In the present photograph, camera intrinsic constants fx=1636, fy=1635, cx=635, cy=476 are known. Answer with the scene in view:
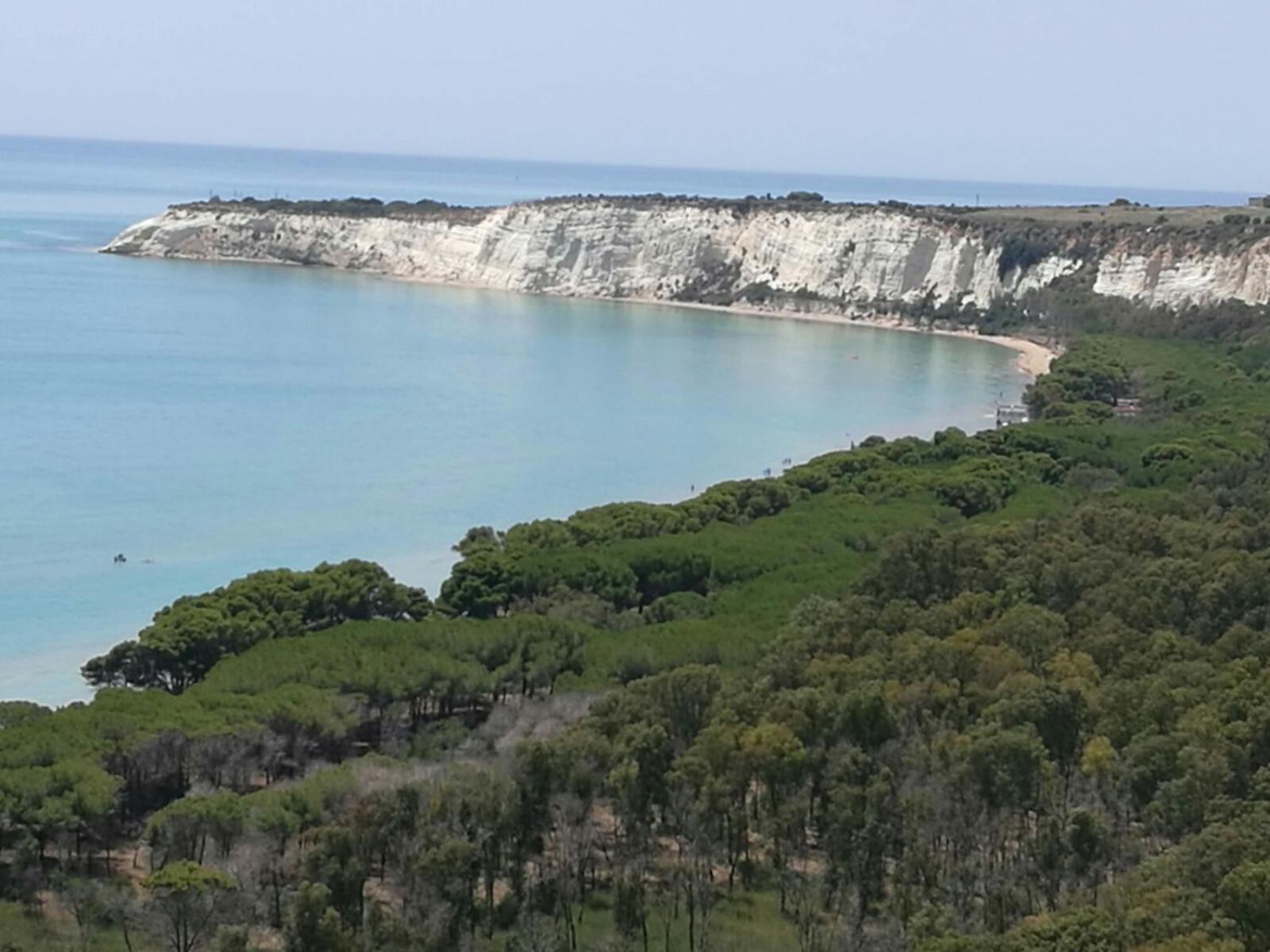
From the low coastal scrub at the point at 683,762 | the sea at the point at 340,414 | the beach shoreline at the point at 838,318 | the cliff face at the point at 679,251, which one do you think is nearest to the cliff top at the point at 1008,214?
the cliff face at the point at 679,251

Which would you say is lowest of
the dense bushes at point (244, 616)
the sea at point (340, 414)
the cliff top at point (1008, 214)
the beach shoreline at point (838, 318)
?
the beach shoreline at point (838, 318)

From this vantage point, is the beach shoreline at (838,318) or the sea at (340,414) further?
the beach shoreline at (838,318)

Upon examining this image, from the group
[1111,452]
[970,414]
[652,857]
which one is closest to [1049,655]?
[652,857]

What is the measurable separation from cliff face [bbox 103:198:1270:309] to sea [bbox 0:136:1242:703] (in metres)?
3.74

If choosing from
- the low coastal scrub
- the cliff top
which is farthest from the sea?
the cliff top

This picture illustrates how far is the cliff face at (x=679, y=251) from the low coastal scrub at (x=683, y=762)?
51.9m

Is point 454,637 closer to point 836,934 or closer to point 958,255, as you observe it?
point 836,934

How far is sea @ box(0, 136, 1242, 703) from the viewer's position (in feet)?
96.7

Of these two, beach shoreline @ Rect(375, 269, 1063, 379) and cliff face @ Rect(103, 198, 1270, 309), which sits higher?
cliff face @ Rect(103, 198, 1270, 309)

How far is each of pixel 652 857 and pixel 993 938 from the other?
5256 mm

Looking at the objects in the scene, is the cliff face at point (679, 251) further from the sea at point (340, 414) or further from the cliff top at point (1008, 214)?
the sea at point (340, 414)

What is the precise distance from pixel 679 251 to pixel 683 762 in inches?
2785

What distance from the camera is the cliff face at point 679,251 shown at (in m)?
76.2

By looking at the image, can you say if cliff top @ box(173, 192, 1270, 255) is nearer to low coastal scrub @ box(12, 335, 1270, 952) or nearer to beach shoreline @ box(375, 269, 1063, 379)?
beach shoreline @ box(375, 269, 1063, 379)
